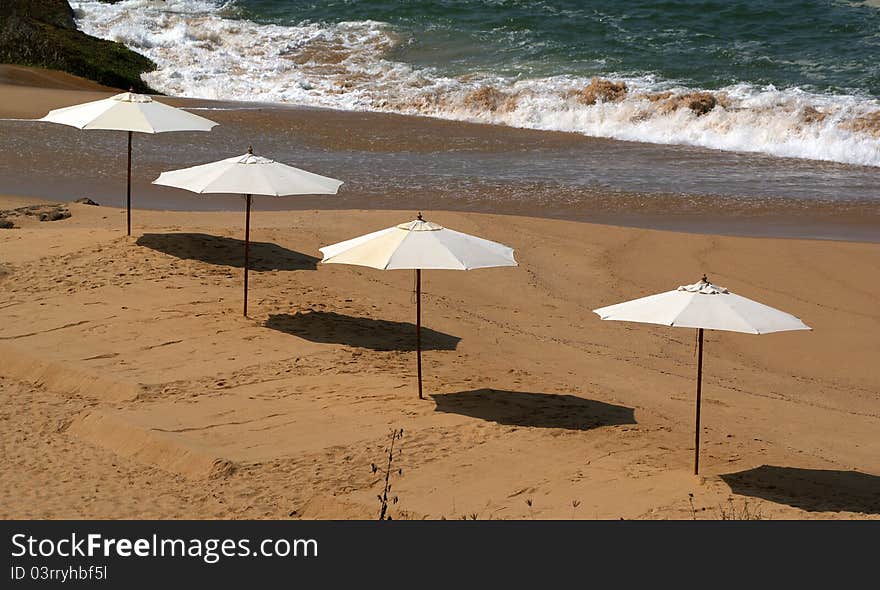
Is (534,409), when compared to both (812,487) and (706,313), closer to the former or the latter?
(706,313)

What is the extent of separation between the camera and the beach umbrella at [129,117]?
46.0 ft

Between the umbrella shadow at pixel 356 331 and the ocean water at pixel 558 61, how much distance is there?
46.4ft

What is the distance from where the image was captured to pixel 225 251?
14773mm

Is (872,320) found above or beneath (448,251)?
beneath

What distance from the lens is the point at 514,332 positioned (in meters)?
13.5

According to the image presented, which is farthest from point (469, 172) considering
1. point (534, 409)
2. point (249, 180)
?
point (534, 409)

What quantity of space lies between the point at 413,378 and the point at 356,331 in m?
1.53

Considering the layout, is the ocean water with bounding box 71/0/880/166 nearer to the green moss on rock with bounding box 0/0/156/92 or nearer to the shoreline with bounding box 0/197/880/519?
the green moss on rock with bounding box 0/0/156/92

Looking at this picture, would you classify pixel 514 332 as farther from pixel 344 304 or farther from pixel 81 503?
pixel 81 503

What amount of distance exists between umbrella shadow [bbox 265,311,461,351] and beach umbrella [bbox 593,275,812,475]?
12.2ft

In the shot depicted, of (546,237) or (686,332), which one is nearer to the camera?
(686,332)

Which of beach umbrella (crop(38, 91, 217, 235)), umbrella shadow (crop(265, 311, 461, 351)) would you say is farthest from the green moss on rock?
umbrella shadow (crop(265, 311, 461, 351))
